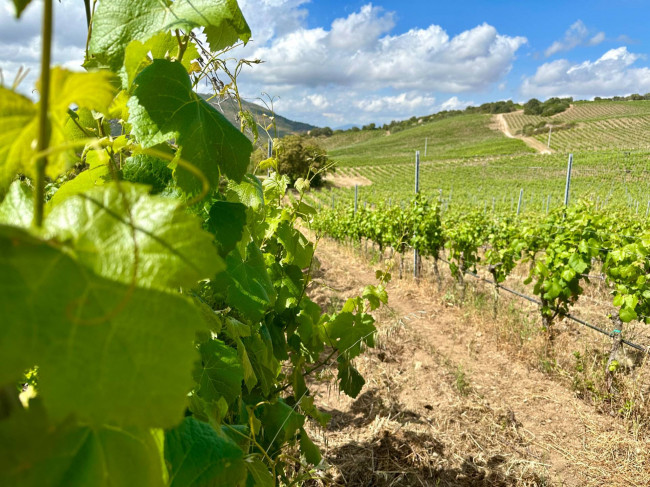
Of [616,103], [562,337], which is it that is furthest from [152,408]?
[616,103]

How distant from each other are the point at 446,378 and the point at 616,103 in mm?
99366

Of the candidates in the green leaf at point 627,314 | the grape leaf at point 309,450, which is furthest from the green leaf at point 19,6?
the green leaf at point 627,314

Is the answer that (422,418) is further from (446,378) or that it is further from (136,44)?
(136,44)

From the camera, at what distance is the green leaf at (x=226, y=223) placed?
48.8 inches

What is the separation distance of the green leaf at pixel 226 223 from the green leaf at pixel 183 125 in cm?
31

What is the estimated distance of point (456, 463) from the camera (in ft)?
11.3

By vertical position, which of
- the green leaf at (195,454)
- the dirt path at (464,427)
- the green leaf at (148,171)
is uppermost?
the green leaf at (148,171)

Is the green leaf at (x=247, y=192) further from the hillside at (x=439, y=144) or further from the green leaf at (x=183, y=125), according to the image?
the hillside at (x=439, y=144)

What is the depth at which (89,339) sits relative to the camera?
1.14 ft

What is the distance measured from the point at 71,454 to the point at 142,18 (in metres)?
0.70

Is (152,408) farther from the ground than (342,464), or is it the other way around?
(152,408)

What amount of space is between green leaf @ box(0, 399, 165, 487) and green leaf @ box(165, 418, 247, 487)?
0.86ft

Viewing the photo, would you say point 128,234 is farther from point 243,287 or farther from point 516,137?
point 516,137

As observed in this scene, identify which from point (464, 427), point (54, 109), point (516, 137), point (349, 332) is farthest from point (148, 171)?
point (516, 137)
